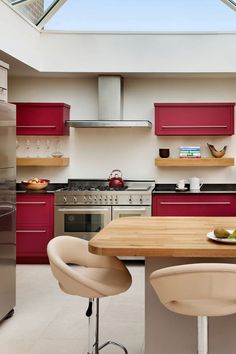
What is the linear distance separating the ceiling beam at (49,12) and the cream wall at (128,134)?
870mm

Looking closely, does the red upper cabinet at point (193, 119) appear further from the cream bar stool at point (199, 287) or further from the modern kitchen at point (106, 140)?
the cream bar stool at point (199, 287)

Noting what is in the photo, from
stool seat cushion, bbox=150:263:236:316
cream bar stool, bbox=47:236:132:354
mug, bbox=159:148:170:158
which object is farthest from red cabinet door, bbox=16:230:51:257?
stool seat cushion, bbox=150:263:236:316

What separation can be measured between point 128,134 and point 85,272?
4.07 meters

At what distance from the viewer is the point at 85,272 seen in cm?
308

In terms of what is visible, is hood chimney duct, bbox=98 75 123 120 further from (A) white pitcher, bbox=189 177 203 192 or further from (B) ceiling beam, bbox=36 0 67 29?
(A) white pitcher, bbox=189 177 203 192

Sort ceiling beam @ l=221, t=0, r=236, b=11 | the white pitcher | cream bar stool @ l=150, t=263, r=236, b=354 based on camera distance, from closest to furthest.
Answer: cream bar stool @ l=150, t=263, r=236, b=354, ceiling beam @ l=221, t=0, r=236, b=11, the white pitcher

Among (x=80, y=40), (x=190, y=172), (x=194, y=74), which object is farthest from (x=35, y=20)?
(x=190, y=172)

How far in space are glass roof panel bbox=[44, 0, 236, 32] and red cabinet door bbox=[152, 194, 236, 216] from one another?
211cm

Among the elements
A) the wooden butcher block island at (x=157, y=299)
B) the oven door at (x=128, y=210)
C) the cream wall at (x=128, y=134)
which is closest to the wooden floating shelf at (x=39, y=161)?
the cream wall at (x=128, y=134)

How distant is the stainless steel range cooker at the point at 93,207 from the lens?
6.27m

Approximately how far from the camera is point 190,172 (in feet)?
22.8

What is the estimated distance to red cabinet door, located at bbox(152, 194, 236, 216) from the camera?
6.32 m

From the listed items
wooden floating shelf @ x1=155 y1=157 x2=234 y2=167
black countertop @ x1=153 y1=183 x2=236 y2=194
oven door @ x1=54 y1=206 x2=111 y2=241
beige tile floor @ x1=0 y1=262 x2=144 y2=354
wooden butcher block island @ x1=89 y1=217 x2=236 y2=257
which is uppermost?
wooden floating shelf @ x1=155 y1=157 x2=234 y2=167

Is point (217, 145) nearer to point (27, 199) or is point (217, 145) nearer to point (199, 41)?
point (199, 41)
